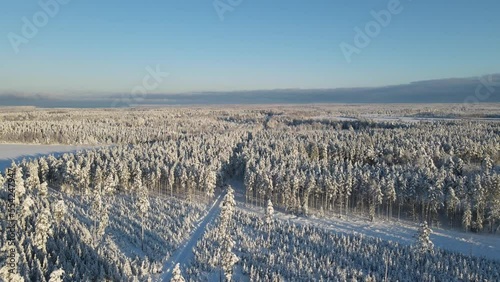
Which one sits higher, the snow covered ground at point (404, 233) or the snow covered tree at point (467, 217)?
the snow covered tree at point (467, 217)

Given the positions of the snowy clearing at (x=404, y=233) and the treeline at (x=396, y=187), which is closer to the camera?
the snowy clearing at (x=404, y=233)

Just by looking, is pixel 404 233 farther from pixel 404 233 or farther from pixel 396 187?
pixel 396 187

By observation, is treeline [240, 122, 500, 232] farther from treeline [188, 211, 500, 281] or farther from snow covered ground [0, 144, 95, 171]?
snow covered ground [0, 144, 95, 171]

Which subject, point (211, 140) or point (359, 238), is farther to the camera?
point (211, 140)

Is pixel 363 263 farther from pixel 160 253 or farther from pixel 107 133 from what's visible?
pixel 107 133

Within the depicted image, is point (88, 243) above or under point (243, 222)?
above

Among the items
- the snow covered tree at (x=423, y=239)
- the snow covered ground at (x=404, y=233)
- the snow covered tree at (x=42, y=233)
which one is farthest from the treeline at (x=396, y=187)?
the snow covered tree at (x=42, y=233)

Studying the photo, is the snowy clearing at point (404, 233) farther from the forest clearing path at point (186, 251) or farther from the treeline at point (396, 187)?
the forest clearing path at point (186, 251)

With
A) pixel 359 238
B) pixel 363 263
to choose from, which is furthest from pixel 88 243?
pixel 359 238

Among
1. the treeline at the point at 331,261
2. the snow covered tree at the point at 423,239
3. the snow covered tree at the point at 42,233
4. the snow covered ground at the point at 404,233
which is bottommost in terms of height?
the snow covered ground at the point at 404,233
